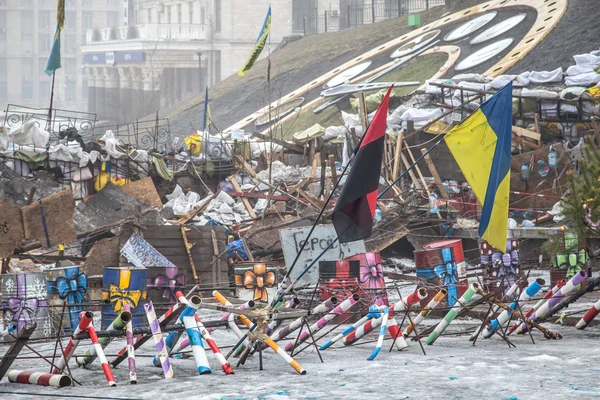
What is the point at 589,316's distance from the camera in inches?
566

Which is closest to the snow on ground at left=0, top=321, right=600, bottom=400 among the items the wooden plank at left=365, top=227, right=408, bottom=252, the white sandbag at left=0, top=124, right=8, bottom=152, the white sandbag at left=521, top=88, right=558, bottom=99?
the wooden plank at left=365, top=227, right=408, bottom=252

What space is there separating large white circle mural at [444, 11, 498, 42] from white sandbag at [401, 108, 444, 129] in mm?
18419

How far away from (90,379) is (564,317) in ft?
24.7

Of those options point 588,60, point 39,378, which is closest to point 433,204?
point 588,60

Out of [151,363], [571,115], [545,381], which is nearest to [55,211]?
[151,363]

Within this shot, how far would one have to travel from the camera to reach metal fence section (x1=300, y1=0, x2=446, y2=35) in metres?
68.3

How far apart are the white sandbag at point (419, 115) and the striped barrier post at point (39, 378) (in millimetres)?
22459

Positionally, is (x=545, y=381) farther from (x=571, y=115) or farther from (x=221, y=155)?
(x=221, y=155)

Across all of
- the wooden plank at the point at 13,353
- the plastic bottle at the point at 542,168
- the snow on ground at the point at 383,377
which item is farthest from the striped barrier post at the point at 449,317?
the plastic bottle at the point at 542,168

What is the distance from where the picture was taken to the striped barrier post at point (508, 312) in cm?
1330

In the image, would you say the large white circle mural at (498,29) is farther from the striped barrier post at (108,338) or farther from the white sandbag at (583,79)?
the striped barrier post at (108,338)

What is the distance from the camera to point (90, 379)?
10898mm

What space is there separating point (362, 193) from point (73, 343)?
3.35m

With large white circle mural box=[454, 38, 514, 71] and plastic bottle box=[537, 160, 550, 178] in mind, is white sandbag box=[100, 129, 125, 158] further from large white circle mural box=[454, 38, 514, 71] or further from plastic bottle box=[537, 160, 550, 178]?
large white circle mural box=[454, 38, 514, 71]
